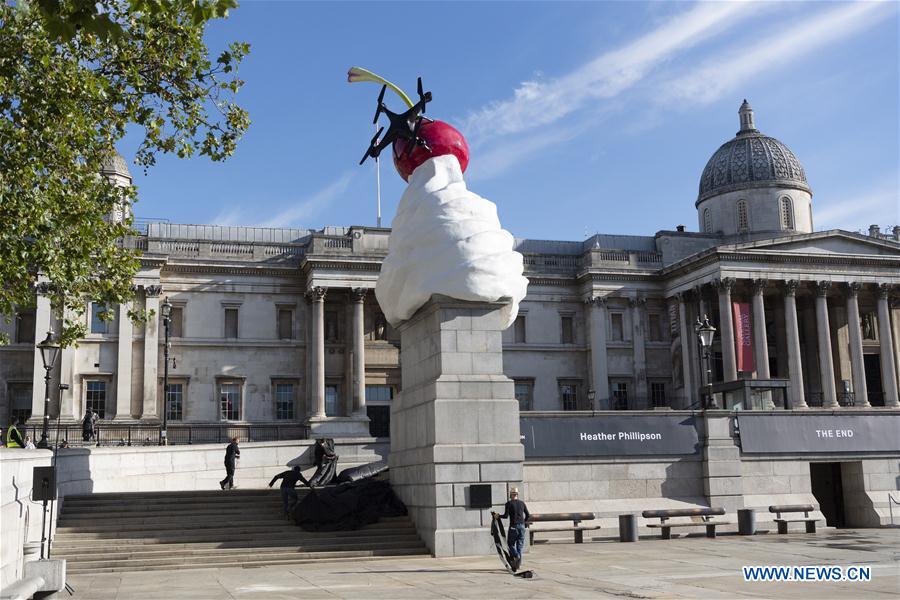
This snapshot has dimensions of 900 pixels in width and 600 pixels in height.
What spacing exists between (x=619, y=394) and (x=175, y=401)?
25729 mm

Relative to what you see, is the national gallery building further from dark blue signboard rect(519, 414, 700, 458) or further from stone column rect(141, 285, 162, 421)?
dark blue signboard rect(519, 414, 700, 458)

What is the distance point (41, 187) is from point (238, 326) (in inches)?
1273

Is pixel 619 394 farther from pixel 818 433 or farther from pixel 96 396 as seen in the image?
pixel 96 396

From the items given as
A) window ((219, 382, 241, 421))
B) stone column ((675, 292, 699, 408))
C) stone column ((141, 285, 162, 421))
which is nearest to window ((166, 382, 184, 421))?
Result: stone column ((141, 285, 162, 421))

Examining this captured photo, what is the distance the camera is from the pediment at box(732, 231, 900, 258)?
172 feet

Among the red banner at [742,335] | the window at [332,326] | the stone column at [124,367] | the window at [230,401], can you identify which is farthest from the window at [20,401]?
the red banner at [742,335]

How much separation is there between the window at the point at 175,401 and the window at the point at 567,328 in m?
22.6

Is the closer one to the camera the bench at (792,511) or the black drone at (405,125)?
the black drone at (405,125)

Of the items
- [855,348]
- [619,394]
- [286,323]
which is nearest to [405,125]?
[286,323]

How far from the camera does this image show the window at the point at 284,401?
52.0m

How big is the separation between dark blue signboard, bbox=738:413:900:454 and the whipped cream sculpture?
9.95m

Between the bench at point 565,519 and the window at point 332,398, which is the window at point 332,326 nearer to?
the window at point 332,398

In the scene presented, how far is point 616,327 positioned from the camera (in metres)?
56.7

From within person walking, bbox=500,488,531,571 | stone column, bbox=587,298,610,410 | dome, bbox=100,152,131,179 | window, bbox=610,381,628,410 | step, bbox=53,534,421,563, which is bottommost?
step, bbox=53,534,421,563
